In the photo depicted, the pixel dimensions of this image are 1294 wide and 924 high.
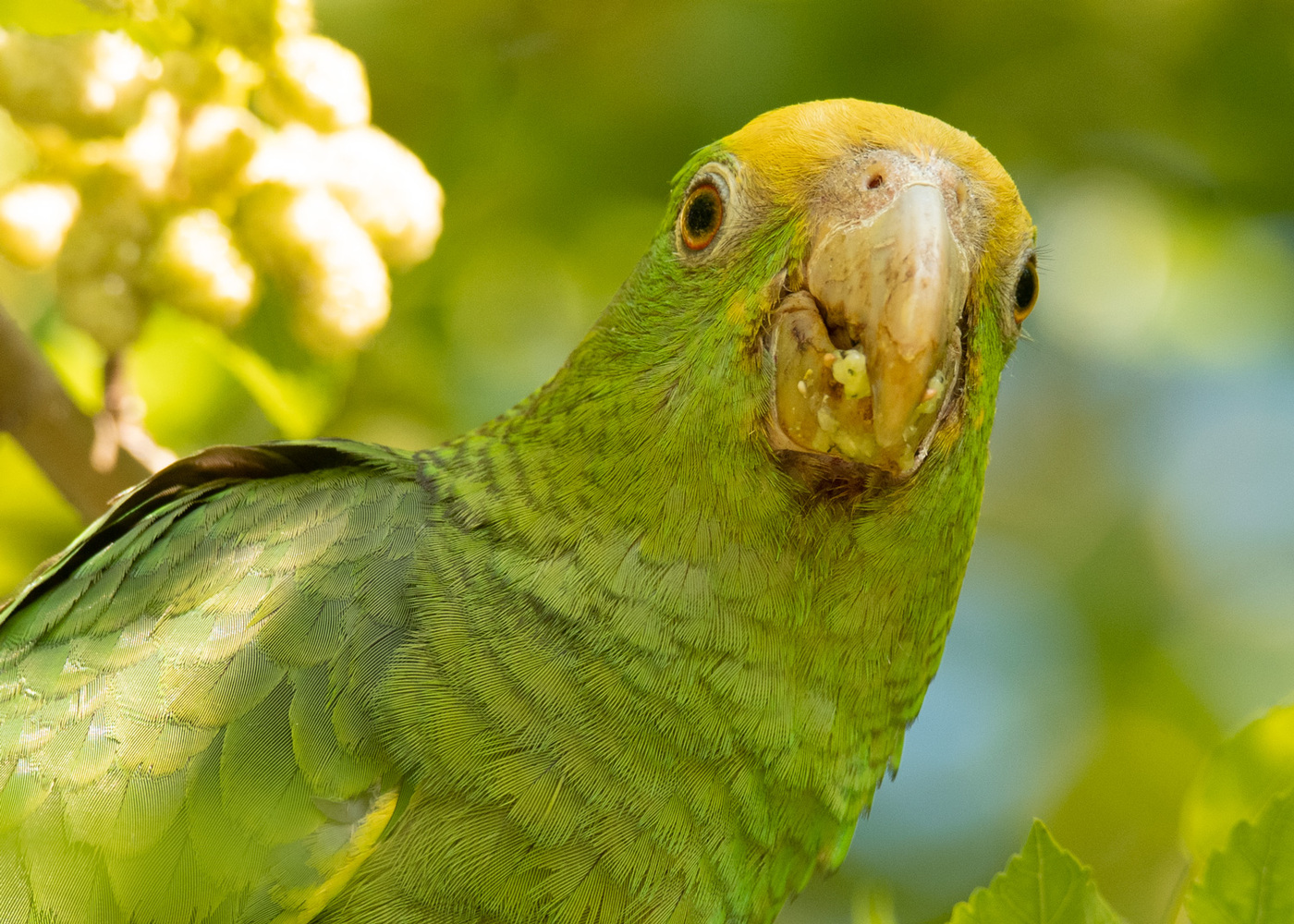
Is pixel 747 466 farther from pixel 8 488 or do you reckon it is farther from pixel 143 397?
pixel 8 488

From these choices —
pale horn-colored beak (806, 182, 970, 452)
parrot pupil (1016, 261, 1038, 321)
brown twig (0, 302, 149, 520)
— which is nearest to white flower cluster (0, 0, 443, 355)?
brown twig (0, 302, 149, 520)

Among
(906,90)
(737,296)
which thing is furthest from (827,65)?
(737,296)

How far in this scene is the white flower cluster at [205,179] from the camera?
2.10 m

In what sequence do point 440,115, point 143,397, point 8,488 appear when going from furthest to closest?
1. point 440,115
2. point 8,488
3. point 143,397

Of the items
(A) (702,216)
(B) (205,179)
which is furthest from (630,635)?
(B) (205,179)

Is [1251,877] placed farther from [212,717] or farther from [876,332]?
[212,717]

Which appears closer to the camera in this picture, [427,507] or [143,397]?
[427,507]

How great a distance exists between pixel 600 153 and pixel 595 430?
6.42ft

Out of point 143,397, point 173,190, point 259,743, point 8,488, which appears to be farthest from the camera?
point 8,488

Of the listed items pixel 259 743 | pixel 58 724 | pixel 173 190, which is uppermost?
pixel 173 190

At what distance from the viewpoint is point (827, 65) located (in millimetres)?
3576

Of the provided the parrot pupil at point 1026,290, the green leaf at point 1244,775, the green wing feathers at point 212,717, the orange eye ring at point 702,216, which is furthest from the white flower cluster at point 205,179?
the green leaf at point 1244,775

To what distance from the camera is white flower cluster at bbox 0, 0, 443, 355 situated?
210 cm

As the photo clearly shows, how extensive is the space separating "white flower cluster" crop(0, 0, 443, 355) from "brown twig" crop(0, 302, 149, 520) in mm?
137
